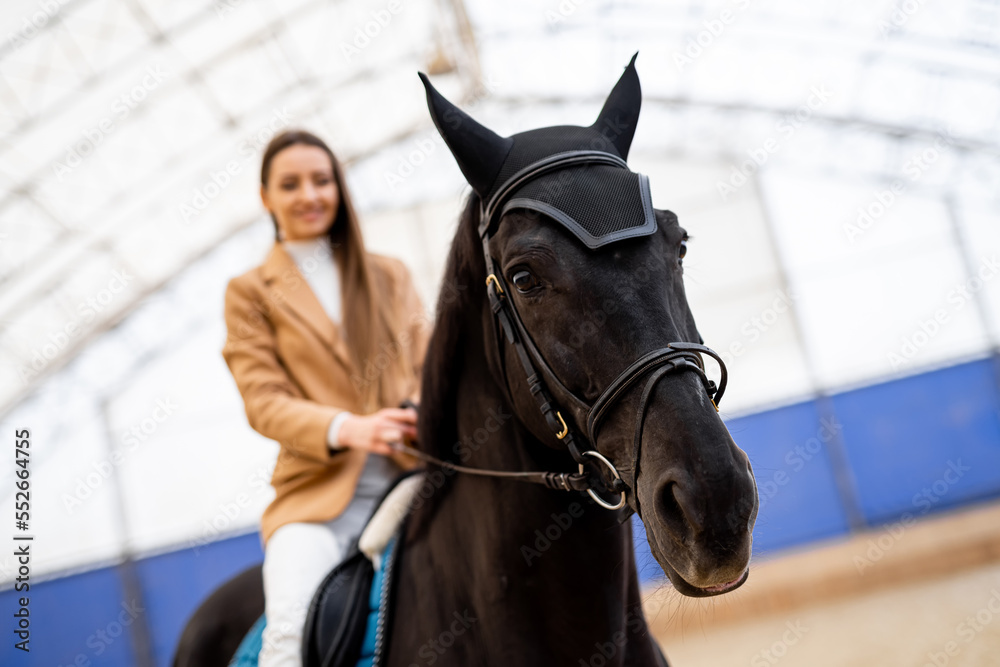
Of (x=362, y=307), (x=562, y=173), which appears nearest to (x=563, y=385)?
(x=562, y=173)

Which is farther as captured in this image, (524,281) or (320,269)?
(320,269)

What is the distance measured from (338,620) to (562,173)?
1.19 m

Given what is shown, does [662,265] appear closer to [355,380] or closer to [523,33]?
[355,380]

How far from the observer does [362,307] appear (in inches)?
86.8

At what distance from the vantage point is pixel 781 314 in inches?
476

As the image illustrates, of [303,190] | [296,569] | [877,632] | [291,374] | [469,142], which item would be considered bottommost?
[877,632]

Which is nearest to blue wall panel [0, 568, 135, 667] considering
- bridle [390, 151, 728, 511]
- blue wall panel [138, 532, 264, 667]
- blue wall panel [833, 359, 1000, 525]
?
blue wall panel [138, 532, 264, 667]

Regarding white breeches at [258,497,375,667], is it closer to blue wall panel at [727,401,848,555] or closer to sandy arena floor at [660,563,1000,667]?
sandy arena floor at [660,563,1000,667]

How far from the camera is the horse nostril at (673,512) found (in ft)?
3.25

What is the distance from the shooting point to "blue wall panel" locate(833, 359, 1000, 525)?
7875 millimetres

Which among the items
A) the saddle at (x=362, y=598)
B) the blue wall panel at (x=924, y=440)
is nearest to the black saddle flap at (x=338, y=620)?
the saddle at (x=362, y=598)

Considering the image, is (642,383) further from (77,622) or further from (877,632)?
(77,622)

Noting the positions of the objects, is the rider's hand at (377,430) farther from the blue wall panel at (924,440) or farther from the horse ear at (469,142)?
the blue wall panel at (924,440)

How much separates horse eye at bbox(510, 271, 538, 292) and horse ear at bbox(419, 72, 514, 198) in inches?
10.2
